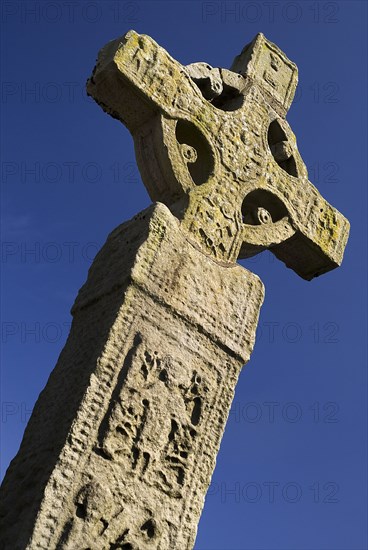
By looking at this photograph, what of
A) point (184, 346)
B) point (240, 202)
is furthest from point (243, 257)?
point (184, 346)

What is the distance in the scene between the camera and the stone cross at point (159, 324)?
3131 millimetres

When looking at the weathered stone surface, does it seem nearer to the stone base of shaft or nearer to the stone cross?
the stone cross

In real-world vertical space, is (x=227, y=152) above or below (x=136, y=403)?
above

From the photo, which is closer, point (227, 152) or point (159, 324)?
point (159, 324)

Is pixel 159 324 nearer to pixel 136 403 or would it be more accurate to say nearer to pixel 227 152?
pixel 136 403

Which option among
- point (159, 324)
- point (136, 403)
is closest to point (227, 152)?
point (159, 324)

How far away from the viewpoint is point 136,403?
11.1ft

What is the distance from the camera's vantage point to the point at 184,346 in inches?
146

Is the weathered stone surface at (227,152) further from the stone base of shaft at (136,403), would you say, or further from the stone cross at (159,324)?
the stone base of shaft at (136,403)

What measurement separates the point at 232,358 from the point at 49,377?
1.02m

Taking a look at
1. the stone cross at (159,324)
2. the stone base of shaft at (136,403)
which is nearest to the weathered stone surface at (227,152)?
the stone cross at (159,324)

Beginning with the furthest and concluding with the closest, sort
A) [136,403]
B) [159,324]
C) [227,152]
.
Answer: [227,152], [159,324], [136,403]

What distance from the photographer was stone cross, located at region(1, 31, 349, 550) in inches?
123

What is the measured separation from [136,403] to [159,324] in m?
0.45
